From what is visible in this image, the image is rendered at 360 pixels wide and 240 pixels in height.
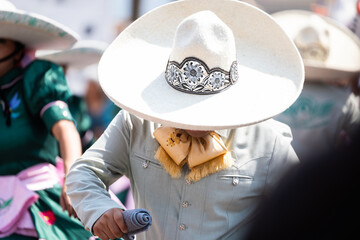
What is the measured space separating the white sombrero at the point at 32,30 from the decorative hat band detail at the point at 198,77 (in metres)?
1.44

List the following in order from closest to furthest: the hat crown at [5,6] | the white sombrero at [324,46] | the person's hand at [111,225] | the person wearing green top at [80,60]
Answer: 1. the person's hand at [111,225]
2. the hat crown at [5,6]
3. the person wearing green top at [80,60]
4. the white sombrero at [324,46]

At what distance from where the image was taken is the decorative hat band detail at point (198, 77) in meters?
2.32

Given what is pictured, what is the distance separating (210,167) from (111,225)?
441 mm

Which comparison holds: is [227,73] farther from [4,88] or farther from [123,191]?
[123,191]

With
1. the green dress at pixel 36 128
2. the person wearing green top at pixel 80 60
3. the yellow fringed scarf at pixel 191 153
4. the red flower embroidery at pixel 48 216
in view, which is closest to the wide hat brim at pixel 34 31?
the green dress at pixel 36 128

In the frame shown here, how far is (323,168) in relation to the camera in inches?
47.4

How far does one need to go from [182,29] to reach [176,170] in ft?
1.74

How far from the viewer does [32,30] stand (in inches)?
144

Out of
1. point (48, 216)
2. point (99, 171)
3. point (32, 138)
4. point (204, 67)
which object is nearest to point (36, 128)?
point (32, 138)

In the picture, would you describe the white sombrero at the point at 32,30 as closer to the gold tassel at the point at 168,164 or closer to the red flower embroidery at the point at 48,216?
the red flower embroidery at the point at 48,216

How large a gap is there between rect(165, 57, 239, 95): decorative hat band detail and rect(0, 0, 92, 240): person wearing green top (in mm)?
1149

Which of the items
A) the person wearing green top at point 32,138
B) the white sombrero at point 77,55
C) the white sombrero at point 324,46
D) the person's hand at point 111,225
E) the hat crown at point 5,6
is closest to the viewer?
the person's hand at point 111,225

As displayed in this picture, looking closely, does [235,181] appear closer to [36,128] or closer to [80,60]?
[36,128]

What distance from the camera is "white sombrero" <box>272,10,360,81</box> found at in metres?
5.64
